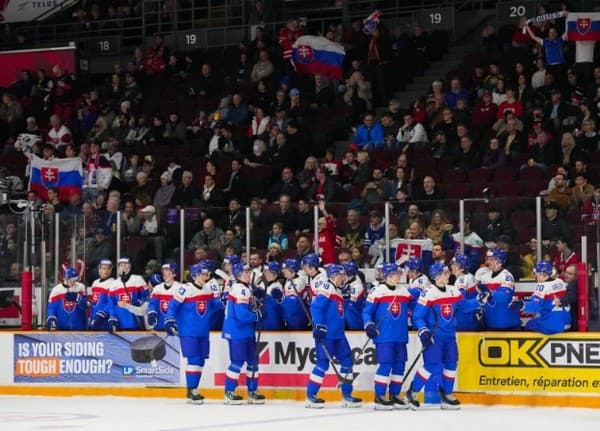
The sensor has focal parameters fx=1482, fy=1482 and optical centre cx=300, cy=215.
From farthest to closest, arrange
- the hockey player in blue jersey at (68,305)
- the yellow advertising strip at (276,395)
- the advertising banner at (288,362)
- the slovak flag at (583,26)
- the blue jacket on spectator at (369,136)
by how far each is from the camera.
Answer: the blue jacket on spectator at (369,136) < the slovak flag at (583,26) < the hockey player in blue jersey at (68,305) < the advertising banner at (288,362) < the yellow advertising strip at (276,395)

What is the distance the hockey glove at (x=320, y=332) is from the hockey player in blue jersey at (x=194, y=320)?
160 cm

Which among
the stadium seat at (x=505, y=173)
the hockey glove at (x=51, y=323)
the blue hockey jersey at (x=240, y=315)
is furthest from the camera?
the stadium seat at (x=505, y=173)

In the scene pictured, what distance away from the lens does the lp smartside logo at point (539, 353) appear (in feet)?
52.7

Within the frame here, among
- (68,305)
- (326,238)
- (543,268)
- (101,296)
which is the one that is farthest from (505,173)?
(68,305)

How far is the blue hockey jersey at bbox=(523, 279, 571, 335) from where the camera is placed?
53.2 feet

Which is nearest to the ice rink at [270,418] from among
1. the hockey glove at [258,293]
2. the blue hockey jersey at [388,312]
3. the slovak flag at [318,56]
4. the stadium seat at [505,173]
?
the blue hockey jersey at [388,312]

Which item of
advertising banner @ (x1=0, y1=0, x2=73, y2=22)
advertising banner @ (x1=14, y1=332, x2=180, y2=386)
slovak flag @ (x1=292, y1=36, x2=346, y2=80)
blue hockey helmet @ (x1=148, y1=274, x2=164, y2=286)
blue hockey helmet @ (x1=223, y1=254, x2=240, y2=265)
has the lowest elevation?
advertising banner @ (x1=14, y1=332, x2=180, y2=386)

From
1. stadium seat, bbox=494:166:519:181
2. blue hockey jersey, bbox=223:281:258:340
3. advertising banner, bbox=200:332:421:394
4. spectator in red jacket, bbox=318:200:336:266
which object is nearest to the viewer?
blue hockey jersey, bbox=223:281:258:340

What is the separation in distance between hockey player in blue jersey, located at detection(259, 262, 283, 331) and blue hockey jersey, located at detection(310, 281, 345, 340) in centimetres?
113

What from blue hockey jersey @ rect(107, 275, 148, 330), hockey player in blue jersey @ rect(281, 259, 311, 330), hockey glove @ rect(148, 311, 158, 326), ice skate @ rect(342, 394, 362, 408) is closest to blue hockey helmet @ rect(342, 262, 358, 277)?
hockey player in blue jersey @ rect(281, 259, 311, 330)

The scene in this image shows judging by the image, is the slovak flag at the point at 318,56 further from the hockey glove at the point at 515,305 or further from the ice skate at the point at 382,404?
the ice skate at the point at 382,404

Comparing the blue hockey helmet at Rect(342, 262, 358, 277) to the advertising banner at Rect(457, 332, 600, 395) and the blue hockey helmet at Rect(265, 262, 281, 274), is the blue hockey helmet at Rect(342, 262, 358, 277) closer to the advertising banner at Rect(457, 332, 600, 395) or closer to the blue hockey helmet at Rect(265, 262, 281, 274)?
the blue hockey helmet at Rect(265, 262, 281, 274)

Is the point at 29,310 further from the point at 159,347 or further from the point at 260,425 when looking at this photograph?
the point at 260,425

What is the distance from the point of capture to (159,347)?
18.4 metres
